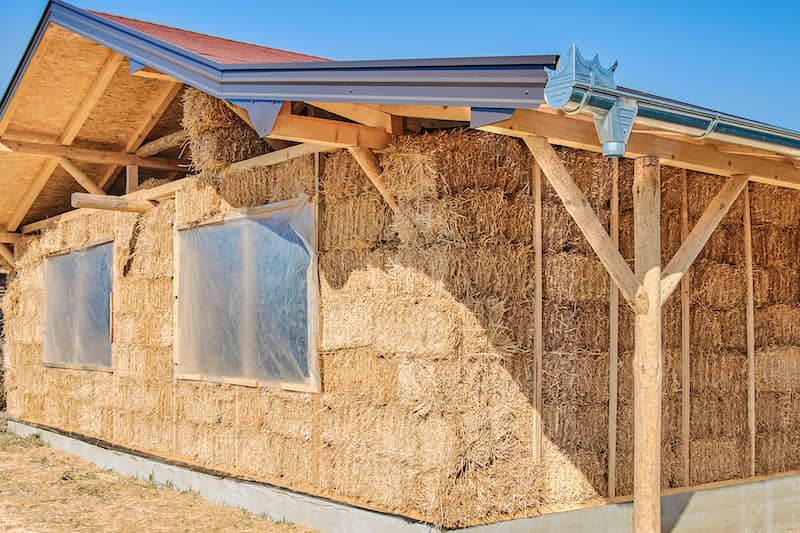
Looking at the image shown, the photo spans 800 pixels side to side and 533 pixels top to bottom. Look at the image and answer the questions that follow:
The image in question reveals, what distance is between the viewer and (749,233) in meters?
7.68

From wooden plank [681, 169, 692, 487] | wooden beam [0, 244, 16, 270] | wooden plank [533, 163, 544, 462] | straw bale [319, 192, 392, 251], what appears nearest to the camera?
wooden plank [533, 163, 544, 462]

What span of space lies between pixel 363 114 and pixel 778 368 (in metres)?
4.29

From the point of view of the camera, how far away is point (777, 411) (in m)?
7.87

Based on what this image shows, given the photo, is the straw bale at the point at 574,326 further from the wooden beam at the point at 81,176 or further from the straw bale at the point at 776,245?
the wooden beam at the point at 81,176

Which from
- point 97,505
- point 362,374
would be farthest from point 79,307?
point 362,374

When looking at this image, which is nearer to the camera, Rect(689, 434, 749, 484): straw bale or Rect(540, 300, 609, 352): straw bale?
Rect(540, 300, 609, 352): straw bale

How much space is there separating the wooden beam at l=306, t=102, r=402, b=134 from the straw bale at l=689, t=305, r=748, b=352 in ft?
9.40

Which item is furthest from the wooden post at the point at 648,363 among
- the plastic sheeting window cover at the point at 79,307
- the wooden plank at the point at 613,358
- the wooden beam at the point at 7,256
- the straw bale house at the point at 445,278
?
the wooden beam at the point at 7,256

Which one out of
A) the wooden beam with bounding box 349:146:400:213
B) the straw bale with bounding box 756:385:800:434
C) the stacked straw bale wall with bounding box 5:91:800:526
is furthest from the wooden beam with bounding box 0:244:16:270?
the straw bale with bounding box 756:385:800:434

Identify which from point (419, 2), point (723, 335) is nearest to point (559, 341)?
point (723, 335)

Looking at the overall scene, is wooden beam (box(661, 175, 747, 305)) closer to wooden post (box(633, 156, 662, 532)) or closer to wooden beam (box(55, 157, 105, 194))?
wooden post (box(633, 156, 662, 532))

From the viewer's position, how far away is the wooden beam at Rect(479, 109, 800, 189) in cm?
508

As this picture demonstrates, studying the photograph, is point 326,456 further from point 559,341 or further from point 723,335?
point 723,335

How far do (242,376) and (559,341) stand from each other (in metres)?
3.02
